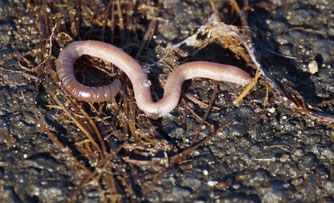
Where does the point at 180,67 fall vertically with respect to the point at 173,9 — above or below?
below

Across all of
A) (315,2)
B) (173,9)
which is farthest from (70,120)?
(315,2)

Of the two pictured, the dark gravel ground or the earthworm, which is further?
the earthworm

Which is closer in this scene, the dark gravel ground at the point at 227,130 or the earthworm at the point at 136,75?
the dark gravel ground at the point at 227,130

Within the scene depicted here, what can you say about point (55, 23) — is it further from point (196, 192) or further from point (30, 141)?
point (196, 192)

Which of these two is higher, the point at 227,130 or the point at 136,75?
the point at 136,75
